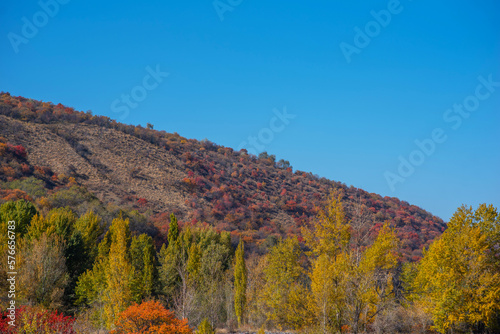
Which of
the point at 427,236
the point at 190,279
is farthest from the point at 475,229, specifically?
the point at 427,236

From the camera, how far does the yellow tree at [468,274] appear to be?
20.9 metres

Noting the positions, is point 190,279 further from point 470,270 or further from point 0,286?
point 470,270

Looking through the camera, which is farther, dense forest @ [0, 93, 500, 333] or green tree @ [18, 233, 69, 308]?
green tree @ [18, 233, 69, 308]

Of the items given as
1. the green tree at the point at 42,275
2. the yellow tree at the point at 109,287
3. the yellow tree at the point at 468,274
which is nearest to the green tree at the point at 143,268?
the yellow tree at the point at 109,287

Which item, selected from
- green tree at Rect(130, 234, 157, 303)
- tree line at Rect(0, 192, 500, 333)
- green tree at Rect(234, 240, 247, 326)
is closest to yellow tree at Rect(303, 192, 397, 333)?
tree line at Rect(0, 192, 500, 333)

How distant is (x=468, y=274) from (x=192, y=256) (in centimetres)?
2120

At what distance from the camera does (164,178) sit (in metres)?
73.4

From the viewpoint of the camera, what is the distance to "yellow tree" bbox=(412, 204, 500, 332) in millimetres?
20938

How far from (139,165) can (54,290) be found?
4991cm

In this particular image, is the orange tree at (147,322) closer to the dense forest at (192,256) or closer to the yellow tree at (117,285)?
the dense forest at (192,256)

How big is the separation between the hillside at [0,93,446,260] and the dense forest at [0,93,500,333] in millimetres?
377

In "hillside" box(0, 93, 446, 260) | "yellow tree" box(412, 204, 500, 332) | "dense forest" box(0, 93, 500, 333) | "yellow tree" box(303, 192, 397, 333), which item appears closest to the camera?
"yellow tree" box(303, 192, 397, 333)

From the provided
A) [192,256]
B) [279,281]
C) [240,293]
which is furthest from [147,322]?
[192,256]

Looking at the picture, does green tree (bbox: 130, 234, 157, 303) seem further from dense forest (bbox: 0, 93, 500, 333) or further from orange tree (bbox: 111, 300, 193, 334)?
orange tree (bbox: 111, 300, 193, 334)
